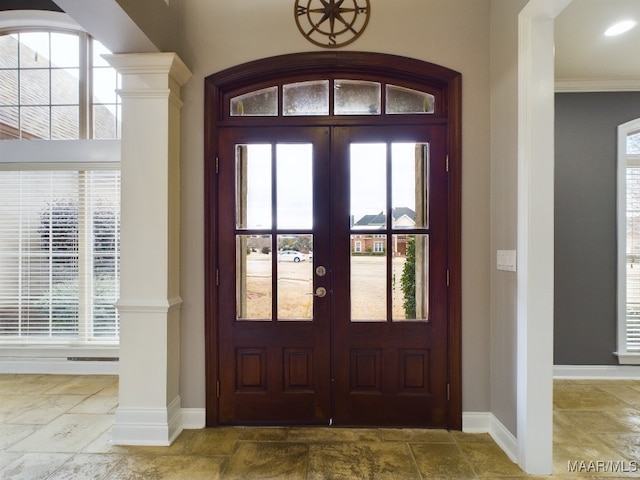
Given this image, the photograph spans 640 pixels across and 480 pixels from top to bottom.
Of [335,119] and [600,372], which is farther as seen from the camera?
[600,372]

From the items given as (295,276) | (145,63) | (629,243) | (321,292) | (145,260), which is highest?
(145,63)

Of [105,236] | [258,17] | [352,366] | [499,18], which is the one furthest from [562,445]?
[105,236]

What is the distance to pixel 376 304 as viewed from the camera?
261 cm

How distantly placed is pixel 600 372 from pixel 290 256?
3.21 m

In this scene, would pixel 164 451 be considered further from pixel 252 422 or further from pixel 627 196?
pixel 627 196

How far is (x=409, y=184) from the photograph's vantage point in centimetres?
261

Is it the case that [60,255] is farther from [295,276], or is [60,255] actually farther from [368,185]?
[368,185]

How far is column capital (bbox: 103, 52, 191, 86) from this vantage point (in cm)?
233

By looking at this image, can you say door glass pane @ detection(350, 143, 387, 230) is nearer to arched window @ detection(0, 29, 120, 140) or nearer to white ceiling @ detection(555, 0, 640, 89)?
white ceiling @ detection(555, 0, 640, 89)

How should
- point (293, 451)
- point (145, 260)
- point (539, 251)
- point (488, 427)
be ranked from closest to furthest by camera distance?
1. point (539, 251)
2. point (293, 451)
3. point (145, 260)
4. point (488, 427)

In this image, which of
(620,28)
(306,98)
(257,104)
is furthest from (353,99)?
(620,28)

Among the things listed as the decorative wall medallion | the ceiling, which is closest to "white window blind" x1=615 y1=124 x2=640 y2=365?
the ceiling

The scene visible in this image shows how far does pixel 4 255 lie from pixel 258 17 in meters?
3.37

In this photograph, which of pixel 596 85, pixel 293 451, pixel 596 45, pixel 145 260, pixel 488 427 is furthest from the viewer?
pixel 596 85
